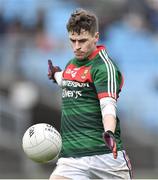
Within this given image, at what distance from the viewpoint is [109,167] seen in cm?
735

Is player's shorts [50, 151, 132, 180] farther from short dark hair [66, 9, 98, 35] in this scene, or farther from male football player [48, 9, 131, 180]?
short dark hair [66, 9, 98, 35]

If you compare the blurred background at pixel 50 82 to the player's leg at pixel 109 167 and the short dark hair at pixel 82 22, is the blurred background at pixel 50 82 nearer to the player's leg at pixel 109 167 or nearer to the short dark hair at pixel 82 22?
the player's leg at pixel 109 167

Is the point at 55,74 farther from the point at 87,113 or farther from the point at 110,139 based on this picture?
the point at 110,139

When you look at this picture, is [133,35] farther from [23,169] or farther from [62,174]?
[62,174]

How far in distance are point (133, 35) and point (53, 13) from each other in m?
1.88

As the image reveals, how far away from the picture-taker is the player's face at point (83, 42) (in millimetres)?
7295

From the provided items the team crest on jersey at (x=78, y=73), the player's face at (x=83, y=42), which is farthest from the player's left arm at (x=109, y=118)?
the player's face at (x=83, y=42)

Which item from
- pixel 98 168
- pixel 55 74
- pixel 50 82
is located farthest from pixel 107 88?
pixel 50 82

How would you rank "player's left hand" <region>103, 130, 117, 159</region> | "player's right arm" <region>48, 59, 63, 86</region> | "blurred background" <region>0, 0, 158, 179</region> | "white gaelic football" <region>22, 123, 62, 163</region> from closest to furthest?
"player's left hand" <region>103, 130, 117, 159</region> → "white gaelic football" <region>22, 123, 62, 163</region> → "player's right arm" <region>48, 59, 63, 86</region> → "blurred background" <region>0, 0, 158, 179</region>

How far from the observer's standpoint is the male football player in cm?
730

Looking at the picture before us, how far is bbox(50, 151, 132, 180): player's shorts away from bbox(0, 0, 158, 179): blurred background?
7.24 meters

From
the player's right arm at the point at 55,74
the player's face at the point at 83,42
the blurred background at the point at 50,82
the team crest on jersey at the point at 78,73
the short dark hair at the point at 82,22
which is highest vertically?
the short dark hair at the point at 82,22

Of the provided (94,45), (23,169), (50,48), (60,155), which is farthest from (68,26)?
(50,48)

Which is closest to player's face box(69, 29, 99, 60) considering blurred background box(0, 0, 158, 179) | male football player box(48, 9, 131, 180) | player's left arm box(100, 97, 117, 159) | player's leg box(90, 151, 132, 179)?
male football player box(48, 9, 131, 180)
